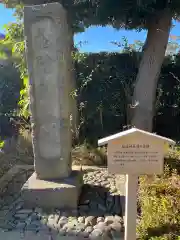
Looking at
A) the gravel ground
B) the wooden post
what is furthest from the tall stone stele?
the wooden post

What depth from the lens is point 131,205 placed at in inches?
91.0

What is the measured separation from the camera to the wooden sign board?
2.17 m

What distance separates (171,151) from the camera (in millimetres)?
4785

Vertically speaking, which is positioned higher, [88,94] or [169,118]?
[88,94]

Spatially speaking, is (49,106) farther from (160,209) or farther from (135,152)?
(160,209)

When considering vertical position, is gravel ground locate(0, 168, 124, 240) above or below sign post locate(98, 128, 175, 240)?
below

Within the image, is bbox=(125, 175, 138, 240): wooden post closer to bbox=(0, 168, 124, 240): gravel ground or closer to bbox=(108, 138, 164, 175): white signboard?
bbox=(108, 138, 164, 175): white signboard

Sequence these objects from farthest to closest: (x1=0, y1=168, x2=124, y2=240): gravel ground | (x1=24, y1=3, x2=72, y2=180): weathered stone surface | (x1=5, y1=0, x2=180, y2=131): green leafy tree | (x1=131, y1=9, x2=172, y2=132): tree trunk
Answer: (x1=131, y1=9, x2=172, y2=132): tree trunk → (x1=5, y1=0, x2=180, y2=131): green leafy tree → (x1=24, y1=3, x2=72, y2=180): weathered stone surface → (x1=0, y1=168, x2=124, y2=240): gravel ground

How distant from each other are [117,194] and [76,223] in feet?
3.05

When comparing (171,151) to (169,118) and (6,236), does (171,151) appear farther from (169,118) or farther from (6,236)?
(6,236)

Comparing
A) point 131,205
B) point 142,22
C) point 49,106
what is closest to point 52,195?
point 49,106

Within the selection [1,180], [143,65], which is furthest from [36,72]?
[143,65]

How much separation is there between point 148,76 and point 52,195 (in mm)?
3494

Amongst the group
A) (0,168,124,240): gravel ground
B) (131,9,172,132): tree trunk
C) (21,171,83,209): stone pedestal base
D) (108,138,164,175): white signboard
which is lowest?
(0,168,124,240): gravel ground
